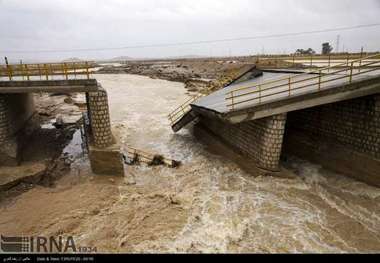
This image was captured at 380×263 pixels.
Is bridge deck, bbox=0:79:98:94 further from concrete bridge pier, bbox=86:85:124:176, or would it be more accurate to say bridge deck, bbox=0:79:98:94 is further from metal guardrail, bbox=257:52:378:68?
metal guardrail, bbox=257:52:378:68

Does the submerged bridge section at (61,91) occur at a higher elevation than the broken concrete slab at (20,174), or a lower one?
higher

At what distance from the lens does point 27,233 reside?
870 cm

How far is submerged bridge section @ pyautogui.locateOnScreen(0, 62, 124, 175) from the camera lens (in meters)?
12.5

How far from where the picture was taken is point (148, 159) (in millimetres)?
14664

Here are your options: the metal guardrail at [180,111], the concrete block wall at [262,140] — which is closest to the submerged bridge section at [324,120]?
the concrete block wall at [262,140]

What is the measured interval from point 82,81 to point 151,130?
883 centimetres

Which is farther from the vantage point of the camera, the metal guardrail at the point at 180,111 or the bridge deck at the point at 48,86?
the metal guardrail at the point at 180,111

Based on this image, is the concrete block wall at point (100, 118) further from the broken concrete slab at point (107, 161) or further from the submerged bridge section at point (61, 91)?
the broken concrete slab at point (107, 161)

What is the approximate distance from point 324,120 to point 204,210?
313 inches

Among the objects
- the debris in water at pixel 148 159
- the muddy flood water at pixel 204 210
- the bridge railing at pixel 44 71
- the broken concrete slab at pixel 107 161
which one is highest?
the bridge railing at pixel 44 71

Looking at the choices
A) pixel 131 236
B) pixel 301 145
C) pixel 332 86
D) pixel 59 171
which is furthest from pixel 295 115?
pixel 59 171

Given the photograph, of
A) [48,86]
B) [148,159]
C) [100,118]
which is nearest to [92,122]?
[100,118]

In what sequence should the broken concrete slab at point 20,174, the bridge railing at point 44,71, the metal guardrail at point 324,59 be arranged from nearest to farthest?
1. the broken concrete slab at point 20,174
2. the bridge railing at point 44,71
3. the metal guardrail at point 324,59

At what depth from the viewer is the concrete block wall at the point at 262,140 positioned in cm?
1170
